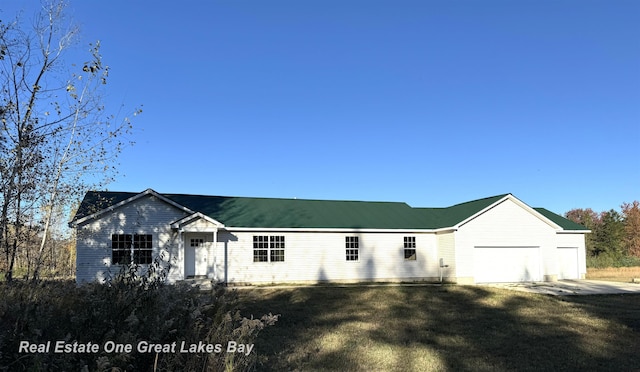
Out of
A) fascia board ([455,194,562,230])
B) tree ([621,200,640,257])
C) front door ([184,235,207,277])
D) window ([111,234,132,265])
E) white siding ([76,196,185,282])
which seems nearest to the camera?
white siding ([76,196,185,282])

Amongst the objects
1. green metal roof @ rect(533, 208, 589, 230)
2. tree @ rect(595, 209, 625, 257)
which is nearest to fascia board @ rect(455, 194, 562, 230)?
green metal roof @ rect(533, 208, 589, 230)

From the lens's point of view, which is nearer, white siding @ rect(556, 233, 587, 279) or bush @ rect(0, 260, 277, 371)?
bush @ rect(0, 260, 277, 371)

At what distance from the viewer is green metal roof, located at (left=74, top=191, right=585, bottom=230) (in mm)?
24281

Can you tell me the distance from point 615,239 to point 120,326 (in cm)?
5174

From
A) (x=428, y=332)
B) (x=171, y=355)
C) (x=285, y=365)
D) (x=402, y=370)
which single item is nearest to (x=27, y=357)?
(x=171, y=355)

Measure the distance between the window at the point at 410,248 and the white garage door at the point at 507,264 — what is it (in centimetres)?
325

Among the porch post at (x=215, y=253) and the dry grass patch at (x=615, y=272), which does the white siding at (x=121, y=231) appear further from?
the dry grass patch at (x=615, y=272)

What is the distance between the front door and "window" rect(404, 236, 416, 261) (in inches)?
422

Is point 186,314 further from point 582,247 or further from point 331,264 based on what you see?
point 582,247

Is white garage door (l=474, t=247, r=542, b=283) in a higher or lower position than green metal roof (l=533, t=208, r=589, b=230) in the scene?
lower

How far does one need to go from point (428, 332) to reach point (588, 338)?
10.6ft

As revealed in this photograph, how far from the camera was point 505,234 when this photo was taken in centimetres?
2591

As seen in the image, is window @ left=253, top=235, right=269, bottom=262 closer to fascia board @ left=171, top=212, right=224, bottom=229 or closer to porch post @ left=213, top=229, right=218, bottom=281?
porch post @ left=213, top=229, right=218, bottom=281

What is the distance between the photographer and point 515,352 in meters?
8.52
